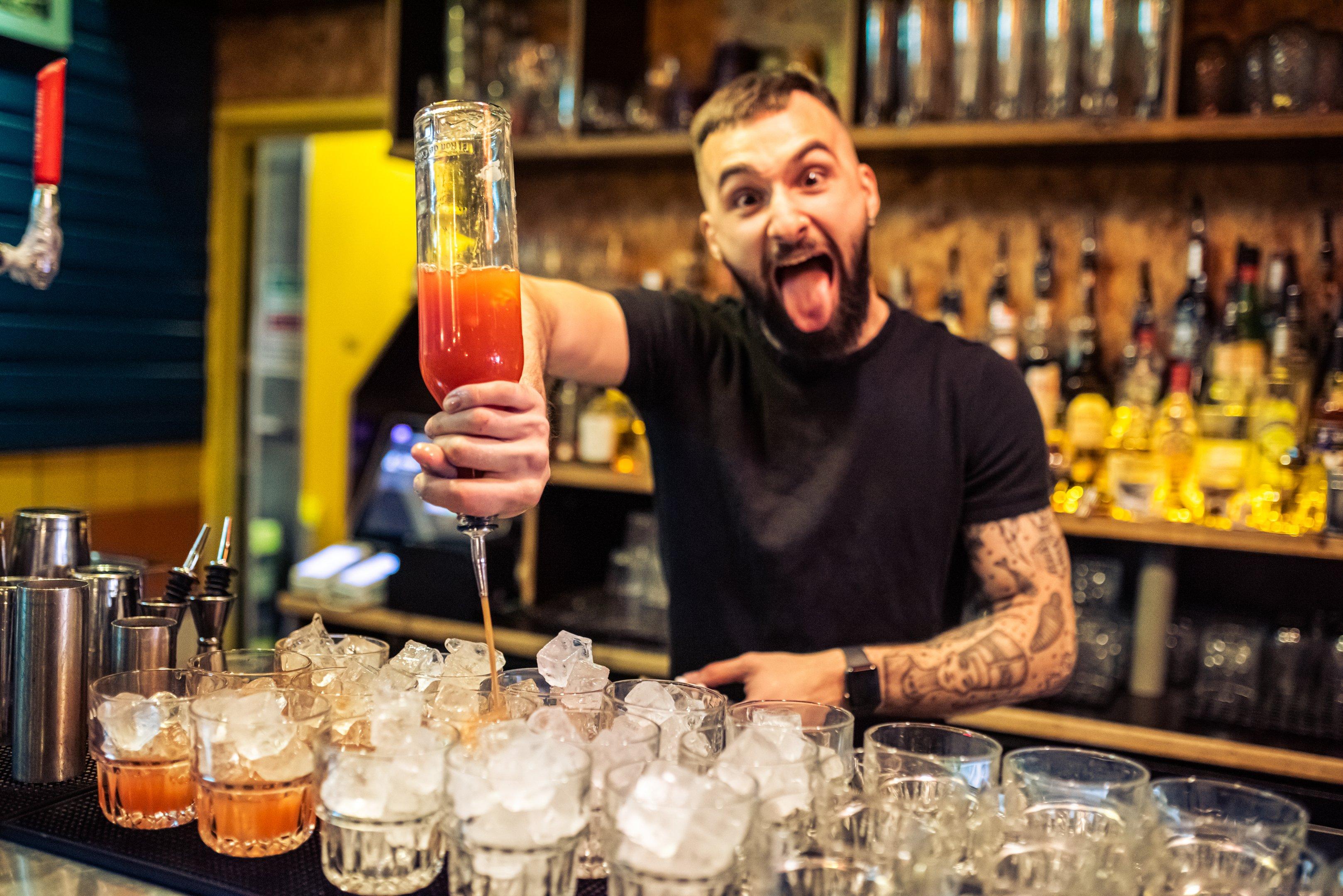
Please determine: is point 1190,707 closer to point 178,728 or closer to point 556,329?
point 556,329

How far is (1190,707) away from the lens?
7.11ft

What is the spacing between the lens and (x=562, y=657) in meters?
1.01

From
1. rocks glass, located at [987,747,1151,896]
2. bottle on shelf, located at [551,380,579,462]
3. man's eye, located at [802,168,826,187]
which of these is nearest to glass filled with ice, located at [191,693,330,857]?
rocks glass, located at [987,747,1151,896]

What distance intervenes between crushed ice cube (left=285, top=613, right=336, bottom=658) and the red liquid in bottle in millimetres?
295

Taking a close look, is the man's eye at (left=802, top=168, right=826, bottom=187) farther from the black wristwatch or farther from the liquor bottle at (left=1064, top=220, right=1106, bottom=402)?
the liquor bottle at (left=1064, top=220, right=1106, bottom=402)

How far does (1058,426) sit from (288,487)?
3326mm

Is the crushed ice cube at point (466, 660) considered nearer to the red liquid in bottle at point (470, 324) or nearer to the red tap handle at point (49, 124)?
the red liquid in bottle at point (470, 324)

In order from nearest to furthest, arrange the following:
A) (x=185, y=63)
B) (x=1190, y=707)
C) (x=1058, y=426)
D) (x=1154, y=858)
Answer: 1. (x=1154, y=858)
2. (x=1190, y=707)
3. (x=1058, y=426)
4. (x=185, y=63)

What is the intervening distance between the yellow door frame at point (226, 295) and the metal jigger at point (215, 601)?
2760 millimetres

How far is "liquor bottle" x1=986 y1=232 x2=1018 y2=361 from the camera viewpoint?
7.79 ft

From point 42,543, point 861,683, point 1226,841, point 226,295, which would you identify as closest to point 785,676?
point 861,683

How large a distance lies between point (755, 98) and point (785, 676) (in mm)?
861

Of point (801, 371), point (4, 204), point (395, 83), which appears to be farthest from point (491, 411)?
point (4, 204)

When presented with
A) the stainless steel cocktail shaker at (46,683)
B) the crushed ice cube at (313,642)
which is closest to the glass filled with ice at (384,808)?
the crushed ice cube at (313,642)
